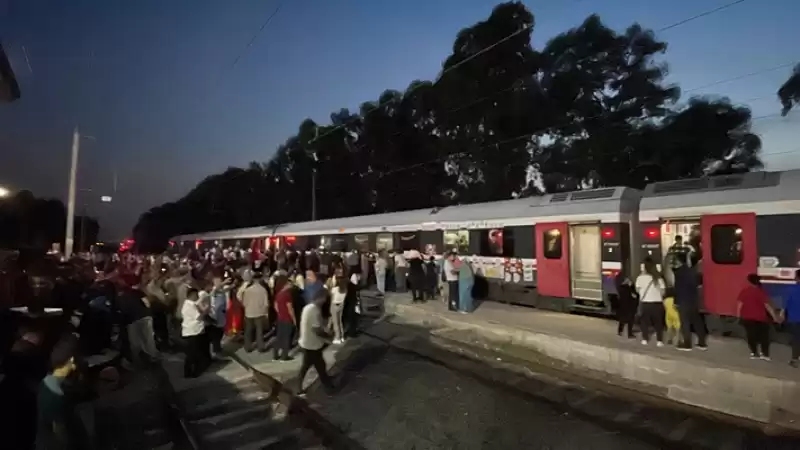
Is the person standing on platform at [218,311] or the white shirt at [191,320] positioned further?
the person standing on platform at [218,311]

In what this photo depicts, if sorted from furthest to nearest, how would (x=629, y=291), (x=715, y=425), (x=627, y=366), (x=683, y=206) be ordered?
1. (x=683, y=206)
2. (x=629, y=291)
3. (x=627, y=366)
4. (x=715, y=425)

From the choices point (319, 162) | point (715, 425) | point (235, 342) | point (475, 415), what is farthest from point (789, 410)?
point (319, 162)

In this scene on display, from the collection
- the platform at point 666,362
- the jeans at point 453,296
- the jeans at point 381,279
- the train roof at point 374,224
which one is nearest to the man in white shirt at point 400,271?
the jeans at point 381,279

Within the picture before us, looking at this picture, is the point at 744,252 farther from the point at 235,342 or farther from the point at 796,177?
the point at 235,342

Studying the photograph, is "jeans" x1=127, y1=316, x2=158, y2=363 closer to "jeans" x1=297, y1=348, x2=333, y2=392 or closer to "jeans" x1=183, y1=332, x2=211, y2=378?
"jeans" x1=183, y1=332, x2=211, y2=378

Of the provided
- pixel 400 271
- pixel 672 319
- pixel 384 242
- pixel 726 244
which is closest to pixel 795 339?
pixel 672 319

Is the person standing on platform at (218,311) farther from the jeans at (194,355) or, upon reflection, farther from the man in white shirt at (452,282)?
the man in white shirt at (452,282)

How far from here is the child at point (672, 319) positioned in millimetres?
13594

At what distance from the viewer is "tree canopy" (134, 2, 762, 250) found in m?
29.5

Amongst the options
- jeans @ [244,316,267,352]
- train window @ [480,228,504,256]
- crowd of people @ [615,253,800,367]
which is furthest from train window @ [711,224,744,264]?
jeans @ [244,316,267,352]

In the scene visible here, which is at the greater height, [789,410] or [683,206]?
[683,206]

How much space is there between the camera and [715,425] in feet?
31.0

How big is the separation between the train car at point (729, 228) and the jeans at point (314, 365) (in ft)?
28.4

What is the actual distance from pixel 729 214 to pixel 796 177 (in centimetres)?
143
